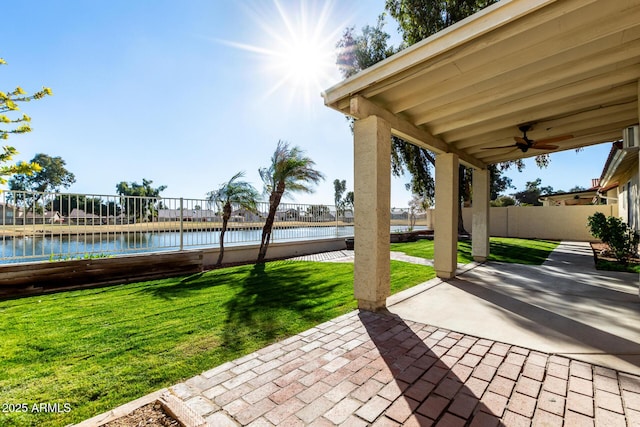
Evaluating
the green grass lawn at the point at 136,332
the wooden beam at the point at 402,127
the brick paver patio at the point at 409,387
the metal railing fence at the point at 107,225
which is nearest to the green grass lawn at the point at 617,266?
the wooden beam at the point at 402,127

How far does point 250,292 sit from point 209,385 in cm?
255

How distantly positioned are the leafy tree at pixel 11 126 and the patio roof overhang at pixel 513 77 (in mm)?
3787

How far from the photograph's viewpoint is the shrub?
22.9 feet

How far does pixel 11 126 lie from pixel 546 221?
67.4 ft

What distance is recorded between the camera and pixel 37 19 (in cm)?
543

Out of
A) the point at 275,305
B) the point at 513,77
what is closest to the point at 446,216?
the point at 513,77

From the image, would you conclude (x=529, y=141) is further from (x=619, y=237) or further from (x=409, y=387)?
(x=409, y=387)

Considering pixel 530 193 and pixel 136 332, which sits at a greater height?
pixel 530 193

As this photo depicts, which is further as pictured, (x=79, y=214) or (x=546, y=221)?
(x=546, y=221)

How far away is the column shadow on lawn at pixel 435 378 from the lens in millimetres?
1680

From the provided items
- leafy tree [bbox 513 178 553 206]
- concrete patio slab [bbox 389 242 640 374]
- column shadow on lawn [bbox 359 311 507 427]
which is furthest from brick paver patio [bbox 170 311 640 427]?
leafy tree [bbox 513 178 553 206]

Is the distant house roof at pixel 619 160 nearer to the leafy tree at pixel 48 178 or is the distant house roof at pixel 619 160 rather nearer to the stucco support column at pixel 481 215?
the stucco support column at pixel 481 215

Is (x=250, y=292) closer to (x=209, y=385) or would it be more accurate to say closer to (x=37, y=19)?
(x=209, y=385)

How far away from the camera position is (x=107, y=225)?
5.30 meters
